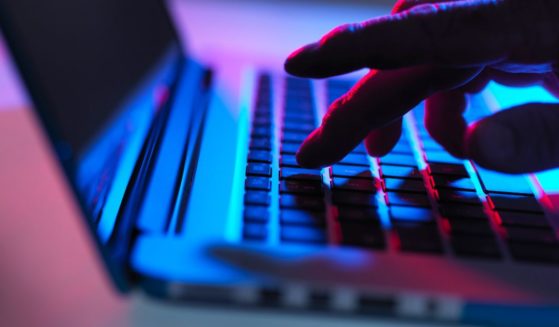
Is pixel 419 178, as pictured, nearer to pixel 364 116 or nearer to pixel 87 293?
pixel 364 116

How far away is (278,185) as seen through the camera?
491 mm

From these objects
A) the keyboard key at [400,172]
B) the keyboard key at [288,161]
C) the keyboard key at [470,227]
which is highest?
the keyboard key at [288,161]

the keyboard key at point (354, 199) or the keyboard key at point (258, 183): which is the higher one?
the keyboard key at point (258, 183)

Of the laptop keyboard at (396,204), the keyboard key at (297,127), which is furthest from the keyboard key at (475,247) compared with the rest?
the keyboard key at (297,127)

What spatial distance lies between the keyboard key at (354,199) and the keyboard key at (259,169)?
7cm

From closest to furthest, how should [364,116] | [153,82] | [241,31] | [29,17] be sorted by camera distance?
[29,17] → [364,116] → [153,82] → [241,31]

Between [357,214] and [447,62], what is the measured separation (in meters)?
0.14

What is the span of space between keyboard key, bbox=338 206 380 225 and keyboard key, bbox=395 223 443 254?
0.07ft

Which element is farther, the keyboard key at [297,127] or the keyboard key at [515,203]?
the keyboard key at [297,127]

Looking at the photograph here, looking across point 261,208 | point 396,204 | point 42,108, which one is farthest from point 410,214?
point 42,108

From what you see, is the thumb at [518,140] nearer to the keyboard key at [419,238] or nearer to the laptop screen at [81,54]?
the keyboard key at [419,238]

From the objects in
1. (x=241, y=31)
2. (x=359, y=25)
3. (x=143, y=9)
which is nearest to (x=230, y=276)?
(x=359, y=25)

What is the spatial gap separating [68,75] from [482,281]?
0.33m

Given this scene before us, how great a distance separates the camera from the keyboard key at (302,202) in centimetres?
46
